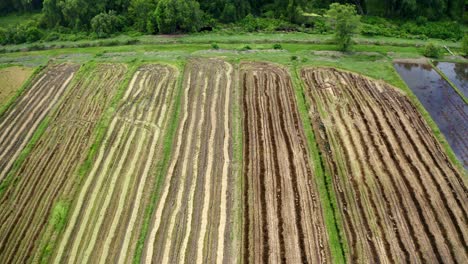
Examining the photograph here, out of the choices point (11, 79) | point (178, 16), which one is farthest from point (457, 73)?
point (11, 79)

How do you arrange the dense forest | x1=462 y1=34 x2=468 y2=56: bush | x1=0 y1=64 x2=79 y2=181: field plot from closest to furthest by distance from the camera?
x1=0 y1=64 x2=79 y2=181: field plot, x1=462 y1=34 x2=468 y2=56: bush, the dense forest

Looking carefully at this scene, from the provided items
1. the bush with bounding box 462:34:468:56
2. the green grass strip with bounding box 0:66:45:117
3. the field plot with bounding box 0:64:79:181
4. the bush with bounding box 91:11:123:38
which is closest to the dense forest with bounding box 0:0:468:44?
the bush with bounding box 91:11:123:38

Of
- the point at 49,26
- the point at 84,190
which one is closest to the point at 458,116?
the point at 84,190

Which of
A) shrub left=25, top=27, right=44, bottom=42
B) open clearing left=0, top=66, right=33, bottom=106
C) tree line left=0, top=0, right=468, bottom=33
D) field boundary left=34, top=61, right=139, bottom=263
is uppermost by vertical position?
tree line left=0, top=0, right=468, bottom=33

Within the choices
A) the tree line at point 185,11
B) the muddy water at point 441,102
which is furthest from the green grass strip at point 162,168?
the muddy water at point 441,102

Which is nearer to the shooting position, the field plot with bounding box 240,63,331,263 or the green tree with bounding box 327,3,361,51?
the field plot with bounding box 240,63,331,263

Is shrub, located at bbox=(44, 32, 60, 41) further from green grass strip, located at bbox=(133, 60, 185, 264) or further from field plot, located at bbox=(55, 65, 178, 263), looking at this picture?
green grass strip, located at bbox=(133, 60, 185, 264)
